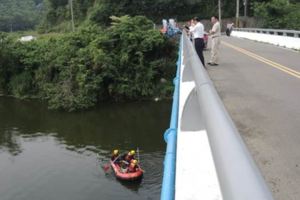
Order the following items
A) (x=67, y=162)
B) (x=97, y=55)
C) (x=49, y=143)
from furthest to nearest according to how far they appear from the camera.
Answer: (x=97, y=55) → (x=49, y=143) → (x=67, y=162)

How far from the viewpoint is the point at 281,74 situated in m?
16.4

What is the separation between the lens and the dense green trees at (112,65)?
145 ft

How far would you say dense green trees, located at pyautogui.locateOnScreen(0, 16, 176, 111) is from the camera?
44125 millimetres

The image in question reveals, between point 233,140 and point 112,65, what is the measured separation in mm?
42138

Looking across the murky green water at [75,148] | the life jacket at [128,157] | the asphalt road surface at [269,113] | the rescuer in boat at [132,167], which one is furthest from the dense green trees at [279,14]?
the asphalt road surface at [269,113]

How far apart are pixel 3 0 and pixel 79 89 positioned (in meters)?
117

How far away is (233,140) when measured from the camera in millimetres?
2479

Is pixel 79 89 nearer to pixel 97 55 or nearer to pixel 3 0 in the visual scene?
pixel 97 55

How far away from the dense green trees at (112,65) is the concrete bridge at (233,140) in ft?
98.4

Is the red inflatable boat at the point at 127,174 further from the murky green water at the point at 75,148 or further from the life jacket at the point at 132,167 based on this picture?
the murky green water at the point at 75,148

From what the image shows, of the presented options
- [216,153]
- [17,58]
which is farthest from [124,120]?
[216,153]

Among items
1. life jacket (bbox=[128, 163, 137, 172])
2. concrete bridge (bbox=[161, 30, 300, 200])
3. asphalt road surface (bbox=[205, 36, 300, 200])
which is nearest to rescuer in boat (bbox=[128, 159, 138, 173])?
life jacket (bbox=[128, 163, 137, 172])

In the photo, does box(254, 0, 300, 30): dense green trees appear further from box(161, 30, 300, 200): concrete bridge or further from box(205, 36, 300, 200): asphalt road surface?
box(161, 30, 300, 200): concrete bridge

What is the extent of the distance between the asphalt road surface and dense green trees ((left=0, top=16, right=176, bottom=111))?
25.4 m
